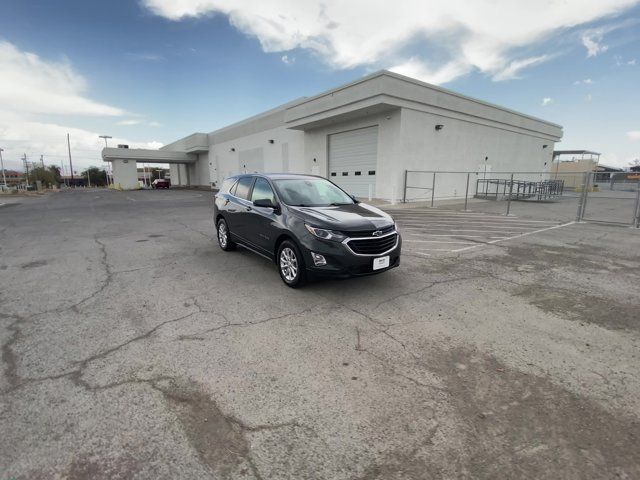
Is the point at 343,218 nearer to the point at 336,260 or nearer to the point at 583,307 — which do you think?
the point at 336,260

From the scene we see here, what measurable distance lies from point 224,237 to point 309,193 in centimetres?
259

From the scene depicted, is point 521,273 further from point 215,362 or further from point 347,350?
point 215,362

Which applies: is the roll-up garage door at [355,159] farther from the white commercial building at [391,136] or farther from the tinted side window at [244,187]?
the tinted side window at [244,187]

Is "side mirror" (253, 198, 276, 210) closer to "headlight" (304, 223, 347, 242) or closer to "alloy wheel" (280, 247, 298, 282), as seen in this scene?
"alloy wheel" (280, 247, 298, 282)

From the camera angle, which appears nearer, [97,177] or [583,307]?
[583,307]

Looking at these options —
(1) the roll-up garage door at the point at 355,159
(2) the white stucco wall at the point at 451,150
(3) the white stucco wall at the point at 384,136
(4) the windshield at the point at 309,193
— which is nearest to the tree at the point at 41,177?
(1) the roll-up garage door at the point at 355,159

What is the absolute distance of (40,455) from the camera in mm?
2135

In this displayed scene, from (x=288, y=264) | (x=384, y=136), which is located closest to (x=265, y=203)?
(x=288, y=264)

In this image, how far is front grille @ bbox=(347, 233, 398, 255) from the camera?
466 centimetres

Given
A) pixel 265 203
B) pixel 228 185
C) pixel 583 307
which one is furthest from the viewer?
pixel 228 185

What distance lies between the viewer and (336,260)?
15.1 feet

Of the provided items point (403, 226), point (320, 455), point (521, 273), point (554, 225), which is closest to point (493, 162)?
→ point (554, 225)

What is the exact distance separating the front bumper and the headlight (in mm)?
55

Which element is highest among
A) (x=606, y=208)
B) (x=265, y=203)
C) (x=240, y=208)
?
(x=265, y=203)
